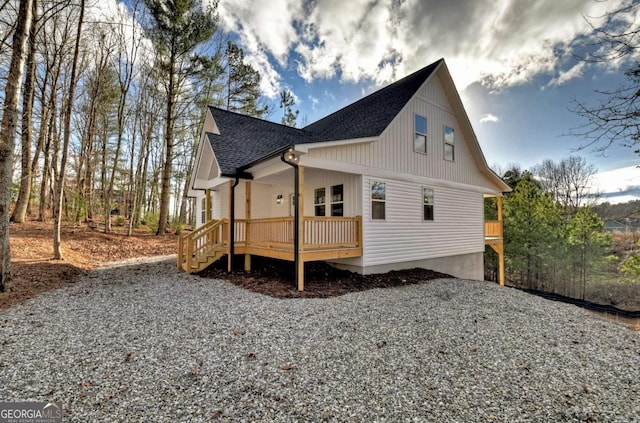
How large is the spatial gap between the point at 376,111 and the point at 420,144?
6.90ft

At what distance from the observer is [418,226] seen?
10.2m

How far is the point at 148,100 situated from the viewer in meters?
19.3

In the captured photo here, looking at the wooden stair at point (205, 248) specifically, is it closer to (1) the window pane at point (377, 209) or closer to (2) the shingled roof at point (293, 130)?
(2) the shingled roof at point (293, 130)

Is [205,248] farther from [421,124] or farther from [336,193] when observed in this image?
[421,124]

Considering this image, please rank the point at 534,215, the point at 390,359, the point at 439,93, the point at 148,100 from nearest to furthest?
the point at 390,359 → the point at 439,93 → the point at 534,215 → the point at 148,100

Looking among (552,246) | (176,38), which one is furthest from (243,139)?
(552,246)

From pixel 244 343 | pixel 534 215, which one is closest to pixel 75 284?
pixel 244 343

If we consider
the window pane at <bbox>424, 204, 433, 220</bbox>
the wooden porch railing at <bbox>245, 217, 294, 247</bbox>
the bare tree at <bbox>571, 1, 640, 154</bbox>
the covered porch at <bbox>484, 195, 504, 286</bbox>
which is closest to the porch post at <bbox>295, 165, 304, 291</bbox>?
the wooden porch railing at <bbox>245, 217, 294, 247</bbox>

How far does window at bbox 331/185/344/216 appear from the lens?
30.4 feet

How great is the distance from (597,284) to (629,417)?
21.3m

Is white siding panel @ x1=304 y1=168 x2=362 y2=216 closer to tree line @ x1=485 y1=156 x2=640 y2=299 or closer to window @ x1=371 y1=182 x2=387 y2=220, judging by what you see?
window @ x1=371 y1=182 x2=387 y2=220

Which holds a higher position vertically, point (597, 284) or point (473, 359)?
point (473, 359)

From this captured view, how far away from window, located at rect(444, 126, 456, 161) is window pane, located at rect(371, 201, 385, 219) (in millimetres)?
4402

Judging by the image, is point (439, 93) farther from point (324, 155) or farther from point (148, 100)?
point (148, 100)
